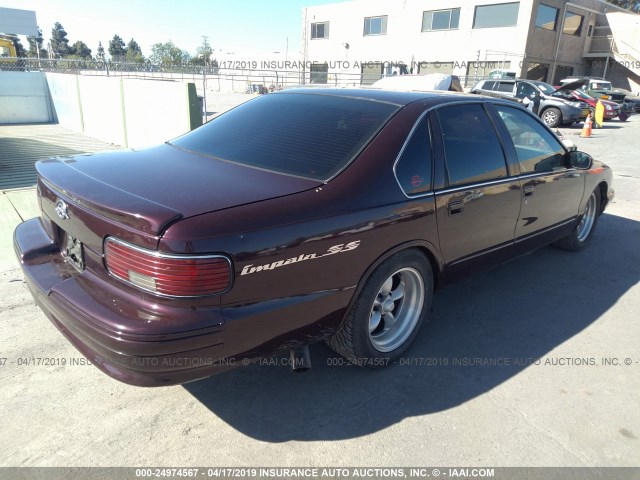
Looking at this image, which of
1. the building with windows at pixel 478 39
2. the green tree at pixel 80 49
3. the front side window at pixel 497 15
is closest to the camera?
the front side window at pixel 497 15

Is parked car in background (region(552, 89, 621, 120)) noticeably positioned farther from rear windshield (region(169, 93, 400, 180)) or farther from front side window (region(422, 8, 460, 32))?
rear windshield (region(169, 93, 400, 180))

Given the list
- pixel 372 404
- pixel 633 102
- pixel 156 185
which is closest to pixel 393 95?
pixel 156 185

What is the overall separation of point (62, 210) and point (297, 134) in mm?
1391

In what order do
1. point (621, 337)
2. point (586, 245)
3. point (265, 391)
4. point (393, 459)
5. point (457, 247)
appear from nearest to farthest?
point (393, 459) → point (265, 391) → point (457, 247) → point (621, 337) → point (586, 245)

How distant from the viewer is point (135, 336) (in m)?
1.94

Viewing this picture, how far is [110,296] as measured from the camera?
2.15 m

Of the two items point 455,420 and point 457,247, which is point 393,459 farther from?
point 457,247

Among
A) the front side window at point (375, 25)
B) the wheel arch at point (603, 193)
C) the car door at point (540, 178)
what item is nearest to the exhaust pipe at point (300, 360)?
the car door at point (540, 178)

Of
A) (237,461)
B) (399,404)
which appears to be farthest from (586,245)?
(237,461)

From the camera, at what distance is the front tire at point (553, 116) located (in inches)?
704

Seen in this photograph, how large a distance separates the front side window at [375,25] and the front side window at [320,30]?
4.45 metres

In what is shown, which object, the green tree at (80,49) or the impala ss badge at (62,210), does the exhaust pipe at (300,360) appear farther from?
the green tree at (80,49)

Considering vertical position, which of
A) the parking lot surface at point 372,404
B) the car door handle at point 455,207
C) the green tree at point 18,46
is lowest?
the parking lot surface at point 372,404

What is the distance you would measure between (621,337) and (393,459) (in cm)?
229
